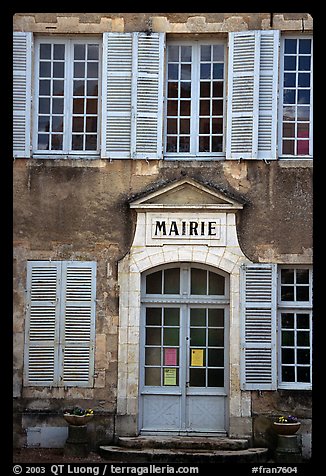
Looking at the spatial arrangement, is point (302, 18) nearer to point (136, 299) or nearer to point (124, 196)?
point (124, 196)

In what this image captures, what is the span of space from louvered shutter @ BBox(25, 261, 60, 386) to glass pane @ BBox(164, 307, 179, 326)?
146 centimetres

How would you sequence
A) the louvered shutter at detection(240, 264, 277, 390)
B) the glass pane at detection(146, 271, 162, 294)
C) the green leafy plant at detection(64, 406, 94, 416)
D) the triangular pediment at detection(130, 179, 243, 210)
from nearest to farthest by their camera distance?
1. the green leafy plant at detection(64, 406, 94, 416)
2. the louvered shutter at detection(240, 264, 277, 390)
3. the triangular pediment at detection(130, 179, 243, 210)
4. the glass pane at detection(146, 271, 162, 294)

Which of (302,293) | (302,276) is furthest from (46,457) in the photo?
(302,276)

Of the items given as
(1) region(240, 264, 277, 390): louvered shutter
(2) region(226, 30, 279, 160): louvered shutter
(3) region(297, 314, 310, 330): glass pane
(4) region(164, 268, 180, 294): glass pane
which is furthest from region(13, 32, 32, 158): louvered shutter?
(3) region(297, 314, 310, 330): glass pane

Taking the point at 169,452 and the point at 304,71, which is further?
the point at 304,71

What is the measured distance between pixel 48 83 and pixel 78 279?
2.72 metres

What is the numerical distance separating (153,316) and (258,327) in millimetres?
1422

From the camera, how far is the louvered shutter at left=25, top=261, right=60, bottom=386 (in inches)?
453

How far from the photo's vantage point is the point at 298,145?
1175 centimetres

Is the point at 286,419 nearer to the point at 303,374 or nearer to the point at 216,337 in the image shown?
the point at 303,374

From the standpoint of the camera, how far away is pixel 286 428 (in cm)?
1095

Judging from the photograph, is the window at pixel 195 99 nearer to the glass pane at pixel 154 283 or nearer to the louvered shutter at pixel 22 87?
the glass pane at pixel 154 283

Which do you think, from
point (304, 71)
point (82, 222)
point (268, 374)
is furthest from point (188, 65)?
point (268, 374)

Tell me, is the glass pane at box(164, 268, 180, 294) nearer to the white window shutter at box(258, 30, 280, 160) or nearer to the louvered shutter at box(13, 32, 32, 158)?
the white window shutter at box(258, 30, 280, 160)
